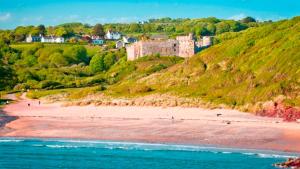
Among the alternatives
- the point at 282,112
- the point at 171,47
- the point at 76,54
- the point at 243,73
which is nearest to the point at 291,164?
the point at 282,112

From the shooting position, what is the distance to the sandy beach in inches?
1704

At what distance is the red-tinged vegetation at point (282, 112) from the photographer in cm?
4981

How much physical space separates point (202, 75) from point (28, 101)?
18.2m

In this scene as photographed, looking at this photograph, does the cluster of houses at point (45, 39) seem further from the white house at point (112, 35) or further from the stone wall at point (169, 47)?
the stone wall at point (169, 47)

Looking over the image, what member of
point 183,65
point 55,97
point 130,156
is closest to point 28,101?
point 55,97

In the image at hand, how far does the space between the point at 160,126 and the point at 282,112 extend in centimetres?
896

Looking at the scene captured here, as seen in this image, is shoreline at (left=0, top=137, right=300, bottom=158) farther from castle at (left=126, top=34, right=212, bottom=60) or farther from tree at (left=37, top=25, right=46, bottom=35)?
tree at (left=37, top=25, right=46, bottom=35)

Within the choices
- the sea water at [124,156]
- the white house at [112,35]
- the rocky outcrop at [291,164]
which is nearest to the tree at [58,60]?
the white house at [112,35]

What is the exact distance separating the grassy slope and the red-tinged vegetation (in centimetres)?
72

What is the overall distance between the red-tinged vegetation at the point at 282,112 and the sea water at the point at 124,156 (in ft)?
34.8

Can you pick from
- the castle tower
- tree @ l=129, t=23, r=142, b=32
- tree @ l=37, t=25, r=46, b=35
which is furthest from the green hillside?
tree @ l=129, t=23, r=142, b=32

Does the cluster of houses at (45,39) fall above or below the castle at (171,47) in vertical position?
above

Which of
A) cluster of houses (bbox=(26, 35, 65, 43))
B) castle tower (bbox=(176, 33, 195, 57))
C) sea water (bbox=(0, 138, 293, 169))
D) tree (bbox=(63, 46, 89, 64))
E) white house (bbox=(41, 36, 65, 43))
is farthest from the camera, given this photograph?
cluster of houses (bbox=(26, 35, 65, 43))

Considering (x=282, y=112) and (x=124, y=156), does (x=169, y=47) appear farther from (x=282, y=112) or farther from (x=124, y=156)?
(x=124, y=156)
